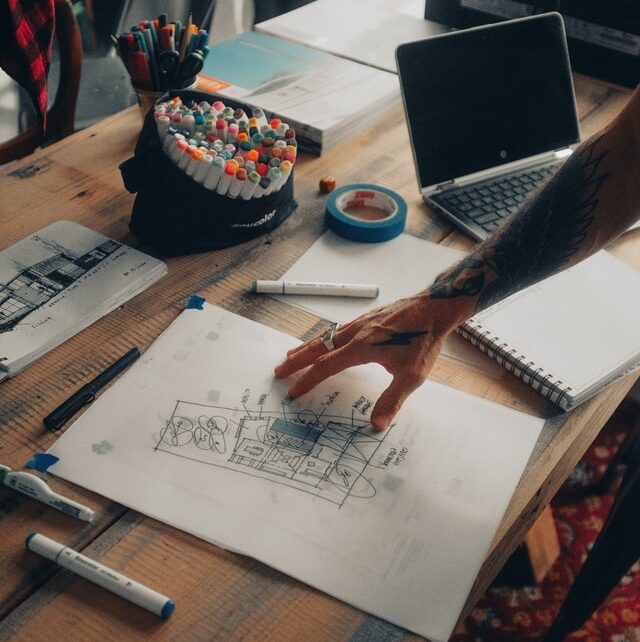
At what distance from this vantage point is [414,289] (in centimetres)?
92

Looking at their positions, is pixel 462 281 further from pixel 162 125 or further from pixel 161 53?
pixel 161 53

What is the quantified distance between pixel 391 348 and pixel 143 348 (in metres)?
0.28

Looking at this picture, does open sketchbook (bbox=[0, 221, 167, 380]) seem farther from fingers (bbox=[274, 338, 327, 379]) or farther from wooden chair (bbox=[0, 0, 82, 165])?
wooden chair (bbox=[0, 0, 82, 165])

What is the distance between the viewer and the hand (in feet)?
2.41

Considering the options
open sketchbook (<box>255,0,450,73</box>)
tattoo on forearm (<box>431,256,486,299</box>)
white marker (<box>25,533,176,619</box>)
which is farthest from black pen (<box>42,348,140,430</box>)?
open sketchbook (<box>255,0,450,73</box>)

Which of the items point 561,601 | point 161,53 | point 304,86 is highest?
point 161,53

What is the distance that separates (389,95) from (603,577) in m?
0.86

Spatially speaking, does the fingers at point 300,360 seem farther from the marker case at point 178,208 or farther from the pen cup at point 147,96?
the pen cup at point 147,96

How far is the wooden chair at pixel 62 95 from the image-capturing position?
4.58 feet

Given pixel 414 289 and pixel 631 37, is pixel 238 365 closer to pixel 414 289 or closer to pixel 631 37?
pixel 414 289

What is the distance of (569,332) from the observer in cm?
83

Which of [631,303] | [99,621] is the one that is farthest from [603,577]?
[99,621]

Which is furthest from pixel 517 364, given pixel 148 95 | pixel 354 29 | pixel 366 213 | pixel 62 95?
pixel 62 95

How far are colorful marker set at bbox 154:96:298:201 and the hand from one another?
249 millimetres
